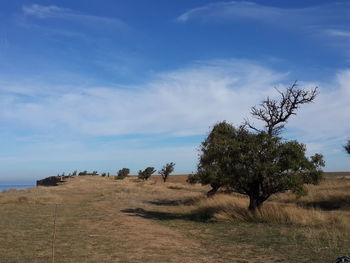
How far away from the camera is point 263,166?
17.7 m

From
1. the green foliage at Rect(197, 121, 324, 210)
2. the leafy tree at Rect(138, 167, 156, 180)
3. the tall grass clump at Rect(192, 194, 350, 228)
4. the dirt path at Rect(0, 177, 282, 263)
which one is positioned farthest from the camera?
the leafy tree at Rect(138, 167, 156, 180)

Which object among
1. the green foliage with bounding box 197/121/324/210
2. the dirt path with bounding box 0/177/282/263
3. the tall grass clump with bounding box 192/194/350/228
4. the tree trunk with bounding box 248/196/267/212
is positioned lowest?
the dirt path with bounding box 0/177/282/263

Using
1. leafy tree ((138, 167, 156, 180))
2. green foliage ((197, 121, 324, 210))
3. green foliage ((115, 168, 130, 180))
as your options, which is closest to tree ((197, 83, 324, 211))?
green foliage ((197, 121, 324, 210))

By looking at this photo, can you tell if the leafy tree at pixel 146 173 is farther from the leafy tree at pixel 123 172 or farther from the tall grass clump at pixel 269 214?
the tall grass clump at pixel 269 214

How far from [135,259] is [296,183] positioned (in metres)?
10.1

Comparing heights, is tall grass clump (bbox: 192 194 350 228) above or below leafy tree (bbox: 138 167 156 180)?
below

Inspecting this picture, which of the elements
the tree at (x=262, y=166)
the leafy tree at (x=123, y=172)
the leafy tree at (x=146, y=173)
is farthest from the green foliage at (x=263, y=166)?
the leafy tree at (x=123, y=172)

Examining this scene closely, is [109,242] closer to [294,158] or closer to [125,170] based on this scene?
[294,158]

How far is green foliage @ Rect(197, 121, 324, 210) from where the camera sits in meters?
17.8

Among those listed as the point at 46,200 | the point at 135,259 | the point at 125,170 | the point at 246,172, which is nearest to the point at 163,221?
the point at 246,172

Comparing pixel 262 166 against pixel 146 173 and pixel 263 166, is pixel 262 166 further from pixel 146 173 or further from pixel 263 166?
pixel 146 173

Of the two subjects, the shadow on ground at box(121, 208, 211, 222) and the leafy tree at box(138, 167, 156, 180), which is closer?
the shadow on ground at box(121, 208, 211, 222)

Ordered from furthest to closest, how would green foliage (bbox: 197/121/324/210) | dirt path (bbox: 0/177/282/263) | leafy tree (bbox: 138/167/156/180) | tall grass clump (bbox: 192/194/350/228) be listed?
leafy tree (bbox: 138/167/156/180)
green foliage (bbox: 197/121/324/210)
tall grass clump (bbox: 192/194/350/228)
dirt path (bbox: 0/177/282/263)

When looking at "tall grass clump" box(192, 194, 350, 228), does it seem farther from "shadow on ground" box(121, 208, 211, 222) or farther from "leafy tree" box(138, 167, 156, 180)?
"leafy tree" box(138, 167, 156, 180)
